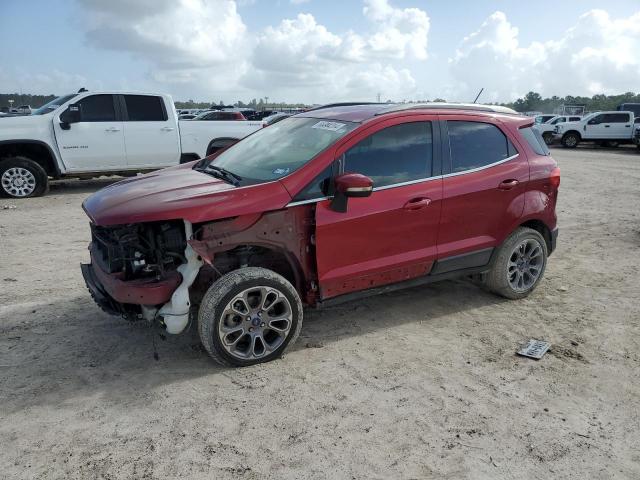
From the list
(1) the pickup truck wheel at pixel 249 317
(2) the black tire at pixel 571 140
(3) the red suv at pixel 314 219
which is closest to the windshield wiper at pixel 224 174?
(3) the red suv at pixel 314 219

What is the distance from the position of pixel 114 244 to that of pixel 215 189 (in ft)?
2.60

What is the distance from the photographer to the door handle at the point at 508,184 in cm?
443

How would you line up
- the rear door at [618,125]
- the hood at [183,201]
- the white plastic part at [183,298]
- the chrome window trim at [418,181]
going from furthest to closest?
the rear door at [618,125]
the chrome window trim at [418,181]
the white plastic part at [183,298]
the hood at [183,201]

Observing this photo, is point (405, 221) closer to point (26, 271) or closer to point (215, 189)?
point (215, 189)

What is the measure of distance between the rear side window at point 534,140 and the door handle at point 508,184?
18.7 inches

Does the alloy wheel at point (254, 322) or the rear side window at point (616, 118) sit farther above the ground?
the rear side window at point (616, 118)

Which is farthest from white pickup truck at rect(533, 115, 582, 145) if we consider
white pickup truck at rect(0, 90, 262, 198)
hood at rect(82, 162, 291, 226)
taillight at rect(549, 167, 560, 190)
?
hood at rect(82, 162, 291, 226)

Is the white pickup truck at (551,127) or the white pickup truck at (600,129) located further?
the white pickup truck at (551,127)

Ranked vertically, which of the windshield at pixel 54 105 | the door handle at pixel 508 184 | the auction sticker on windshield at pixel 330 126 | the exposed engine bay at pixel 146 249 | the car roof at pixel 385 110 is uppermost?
the windshield at pixel 54 105

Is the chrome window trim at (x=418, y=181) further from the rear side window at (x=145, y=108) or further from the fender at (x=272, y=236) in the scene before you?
the rear side window at (x=145, y=108)

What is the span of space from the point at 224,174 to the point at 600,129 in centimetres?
2571

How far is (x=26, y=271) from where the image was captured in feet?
18.3

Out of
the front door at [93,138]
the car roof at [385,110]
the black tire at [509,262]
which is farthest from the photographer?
the front door at [93,138]

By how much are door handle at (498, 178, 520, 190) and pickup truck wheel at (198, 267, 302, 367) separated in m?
2.08
